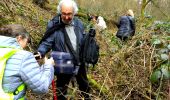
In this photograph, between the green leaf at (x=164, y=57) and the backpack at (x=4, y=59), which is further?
the green leaf at (x=164, y=57)

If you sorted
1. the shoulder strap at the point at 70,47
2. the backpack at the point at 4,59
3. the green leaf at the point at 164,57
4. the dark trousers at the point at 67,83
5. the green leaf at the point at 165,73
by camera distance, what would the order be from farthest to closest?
the dark trousers at the point at 67,83
the shoulder strap at the point at 70,47
the green leaf at the point at 164,57
the green leaf at the point at 165,73
the backpack at the point at 4,59

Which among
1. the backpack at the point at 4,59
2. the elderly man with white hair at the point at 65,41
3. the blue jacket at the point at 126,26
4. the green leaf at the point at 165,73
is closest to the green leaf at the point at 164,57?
the green leaf at the point at 165,73

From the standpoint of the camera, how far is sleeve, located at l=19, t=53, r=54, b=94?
342 centimetres

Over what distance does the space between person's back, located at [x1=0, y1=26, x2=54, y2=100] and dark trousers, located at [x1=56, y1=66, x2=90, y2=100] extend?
6.54 feet

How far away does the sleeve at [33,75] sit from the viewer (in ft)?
11.2

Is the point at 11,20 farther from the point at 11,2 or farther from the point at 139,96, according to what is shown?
the point at 139,96

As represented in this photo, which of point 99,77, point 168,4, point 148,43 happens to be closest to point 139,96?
point 148,43

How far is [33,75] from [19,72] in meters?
0.14

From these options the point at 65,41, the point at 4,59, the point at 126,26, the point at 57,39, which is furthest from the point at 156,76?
the point at 126,26

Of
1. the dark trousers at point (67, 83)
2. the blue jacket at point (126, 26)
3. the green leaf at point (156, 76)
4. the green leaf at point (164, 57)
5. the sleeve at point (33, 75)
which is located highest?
the blue jacket at point (126, 26)

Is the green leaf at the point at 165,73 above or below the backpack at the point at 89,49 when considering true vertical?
below

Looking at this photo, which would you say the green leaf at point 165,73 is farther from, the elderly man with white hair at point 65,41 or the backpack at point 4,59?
the backpack at point 4,59

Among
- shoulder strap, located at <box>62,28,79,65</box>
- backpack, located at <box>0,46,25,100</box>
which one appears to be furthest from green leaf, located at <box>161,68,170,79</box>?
backpack, located at <box>0,46,25,100</box>

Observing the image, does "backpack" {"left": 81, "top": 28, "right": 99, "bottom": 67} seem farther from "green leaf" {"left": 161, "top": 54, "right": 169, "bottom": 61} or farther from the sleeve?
the sleeve
